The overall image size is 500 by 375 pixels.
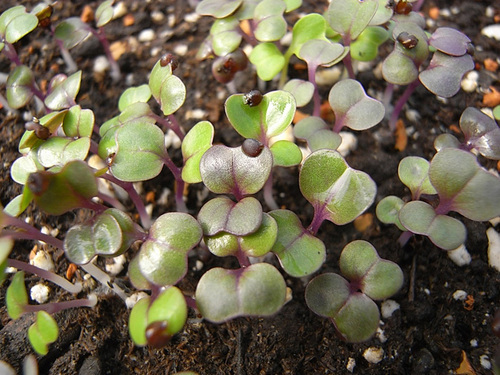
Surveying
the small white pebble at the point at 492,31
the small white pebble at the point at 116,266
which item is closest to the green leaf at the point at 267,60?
the small white pebble at the point at 116,266

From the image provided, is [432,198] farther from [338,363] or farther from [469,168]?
[338,363]

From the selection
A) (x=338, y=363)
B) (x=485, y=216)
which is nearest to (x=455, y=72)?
(x=485, y=216)

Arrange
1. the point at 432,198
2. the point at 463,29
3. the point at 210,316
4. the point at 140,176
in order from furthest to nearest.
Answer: the point at 463,29, the point at 432,198, the point at 140,176, the point at 210,316

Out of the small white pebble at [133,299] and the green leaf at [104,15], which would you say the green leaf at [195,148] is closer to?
the small white pebble at [133,299]

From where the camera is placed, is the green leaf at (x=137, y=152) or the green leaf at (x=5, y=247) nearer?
the green leaf at (x=5, y=247)

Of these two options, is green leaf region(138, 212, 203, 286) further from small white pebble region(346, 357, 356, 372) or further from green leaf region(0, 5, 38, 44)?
green leaf region(0, 5, 38, 44)

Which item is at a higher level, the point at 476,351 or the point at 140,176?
the point at 140,176
